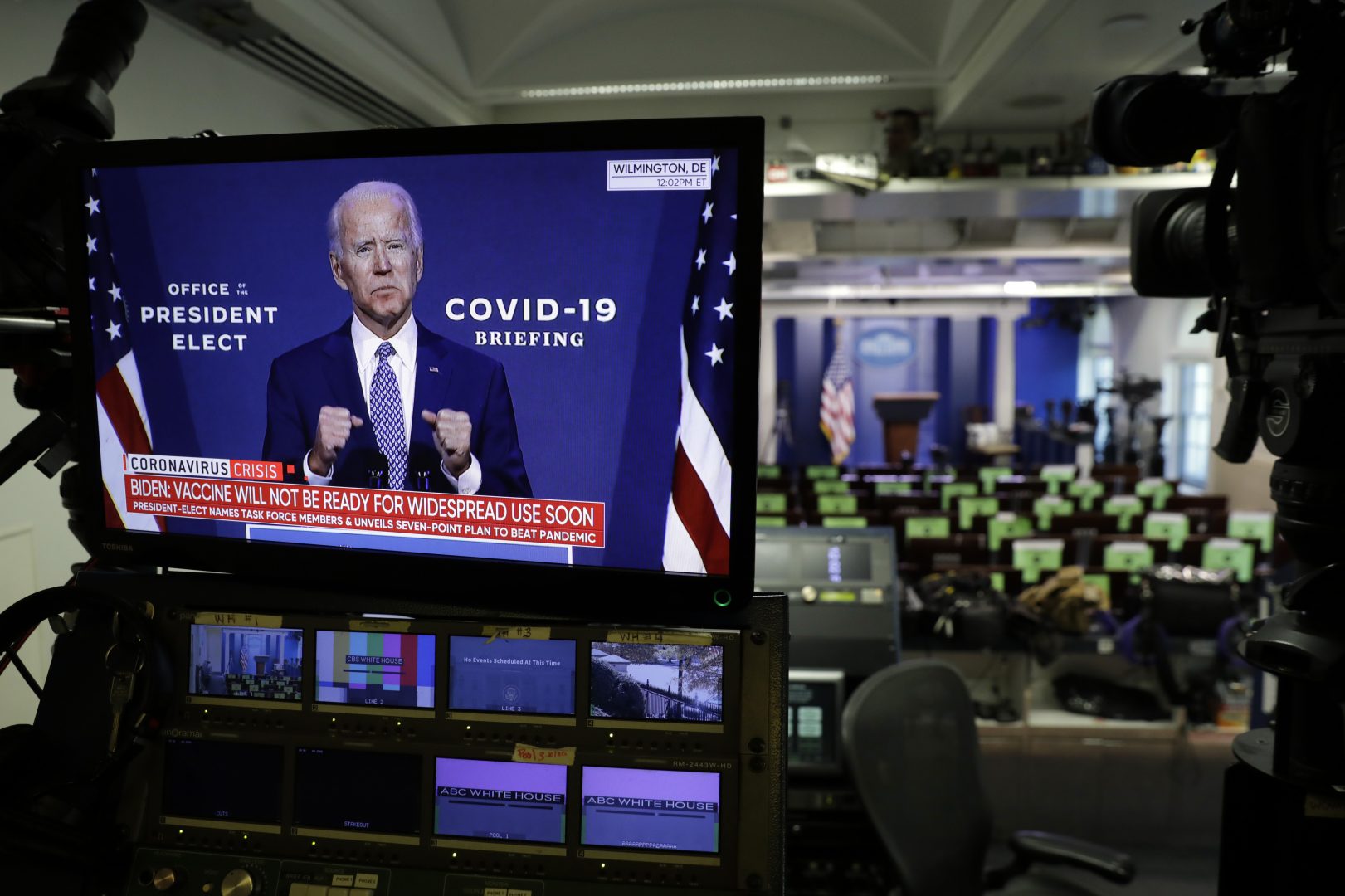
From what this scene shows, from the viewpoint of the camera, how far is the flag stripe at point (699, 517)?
1.01m

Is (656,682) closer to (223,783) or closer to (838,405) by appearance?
(223,783)

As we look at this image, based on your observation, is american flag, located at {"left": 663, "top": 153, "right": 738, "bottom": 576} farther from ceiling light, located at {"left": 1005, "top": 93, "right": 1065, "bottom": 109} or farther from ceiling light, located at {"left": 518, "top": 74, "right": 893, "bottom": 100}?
ceiling light, located at {"left": 1005, "top": 93, "right": 1065, "bottom": 109}

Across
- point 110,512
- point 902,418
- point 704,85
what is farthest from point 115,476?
point 902,418

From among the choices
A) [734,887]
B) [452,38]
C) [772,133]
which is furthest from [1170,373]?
[734,887]

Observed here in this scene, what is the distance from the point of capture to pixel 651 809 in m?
1.07

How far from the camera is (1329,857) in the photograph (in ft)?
4.27

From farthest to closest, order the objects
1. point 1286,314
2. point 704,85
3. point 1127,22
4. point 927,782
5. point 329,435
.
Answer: point 704,85, point 1127,22, point 927,782, point 1286,314, point 329,435

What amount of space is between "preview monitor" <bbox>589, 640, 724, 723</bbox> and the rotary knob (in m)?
0.49

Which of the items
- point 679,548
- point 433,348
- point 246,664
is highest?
point 433,348

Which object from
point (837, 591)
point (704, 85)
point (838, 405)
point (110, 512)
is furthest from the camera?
point (838, 405)

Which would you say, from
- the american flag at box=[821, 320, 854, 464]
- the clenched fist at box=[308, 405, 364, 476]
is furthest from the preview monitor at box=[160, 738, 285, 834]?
the american flag at box=[821, 320, 854, 464]

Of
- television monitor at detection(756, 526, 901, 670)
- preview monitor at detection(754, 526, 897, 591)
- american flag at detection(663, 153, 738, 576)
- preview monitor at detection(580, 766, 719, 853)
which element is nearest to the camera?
american flag at detection(663, 153, 738, 576)

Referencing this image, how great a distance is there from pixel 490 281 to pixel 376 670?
20.8 inches

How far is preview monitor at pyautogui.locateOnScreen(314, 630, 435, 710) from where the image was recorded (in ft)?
3.67
